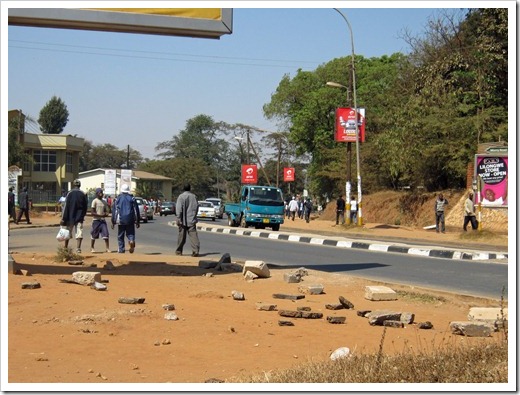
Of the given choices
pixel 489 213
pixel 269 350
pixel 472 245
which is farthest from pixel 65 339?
pixel 489 213

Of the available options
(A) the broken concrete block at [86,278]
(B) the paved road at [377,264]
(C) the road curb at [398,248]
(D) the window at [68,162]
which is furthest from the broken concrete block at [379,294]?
(D) the window at [68,162]

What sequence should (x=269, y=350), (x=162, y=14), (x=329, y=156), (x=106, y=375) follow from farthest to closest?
(x=329, y=156) < (x=162, y=14) < (x=269, y=350) < (x=106, y=375)

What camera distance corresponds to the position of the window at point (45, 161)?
6588cm

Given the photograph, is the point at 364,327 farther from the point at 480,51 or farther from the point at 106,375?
the point at 480,51

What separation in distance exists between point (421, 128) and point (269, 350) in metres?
34.8

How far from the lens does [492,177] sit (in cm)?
2909

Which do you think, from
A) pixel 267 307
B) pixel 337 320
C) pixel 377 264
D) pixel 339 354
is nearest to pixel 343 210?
pixel 377 264

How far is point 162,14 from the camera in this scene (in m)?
11.8

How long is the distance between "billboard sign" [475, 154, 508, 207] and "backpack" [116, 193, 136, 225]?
16133mm

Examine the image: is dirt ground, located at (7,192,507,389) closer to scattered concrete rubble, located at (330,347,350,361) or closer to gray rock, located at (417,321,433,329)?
gray rock, located at (417,321,433,329)

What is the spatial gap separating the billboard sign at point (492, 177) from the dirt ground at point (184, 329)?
17.9 metres

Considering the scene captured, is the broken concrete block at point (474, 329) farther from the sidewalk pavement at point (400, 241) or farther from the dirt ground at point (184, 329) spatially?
the sidewalk pavement at point (400, 241)

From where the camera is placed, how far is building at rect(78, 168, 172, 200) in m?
83.6

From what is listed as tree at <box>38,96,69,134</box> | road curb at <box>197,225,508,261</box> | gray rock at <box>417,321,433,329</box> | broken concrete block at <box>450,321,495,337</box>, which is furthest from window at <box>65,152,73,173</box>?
broken concrete block at <box>450,321,495,337</box>
